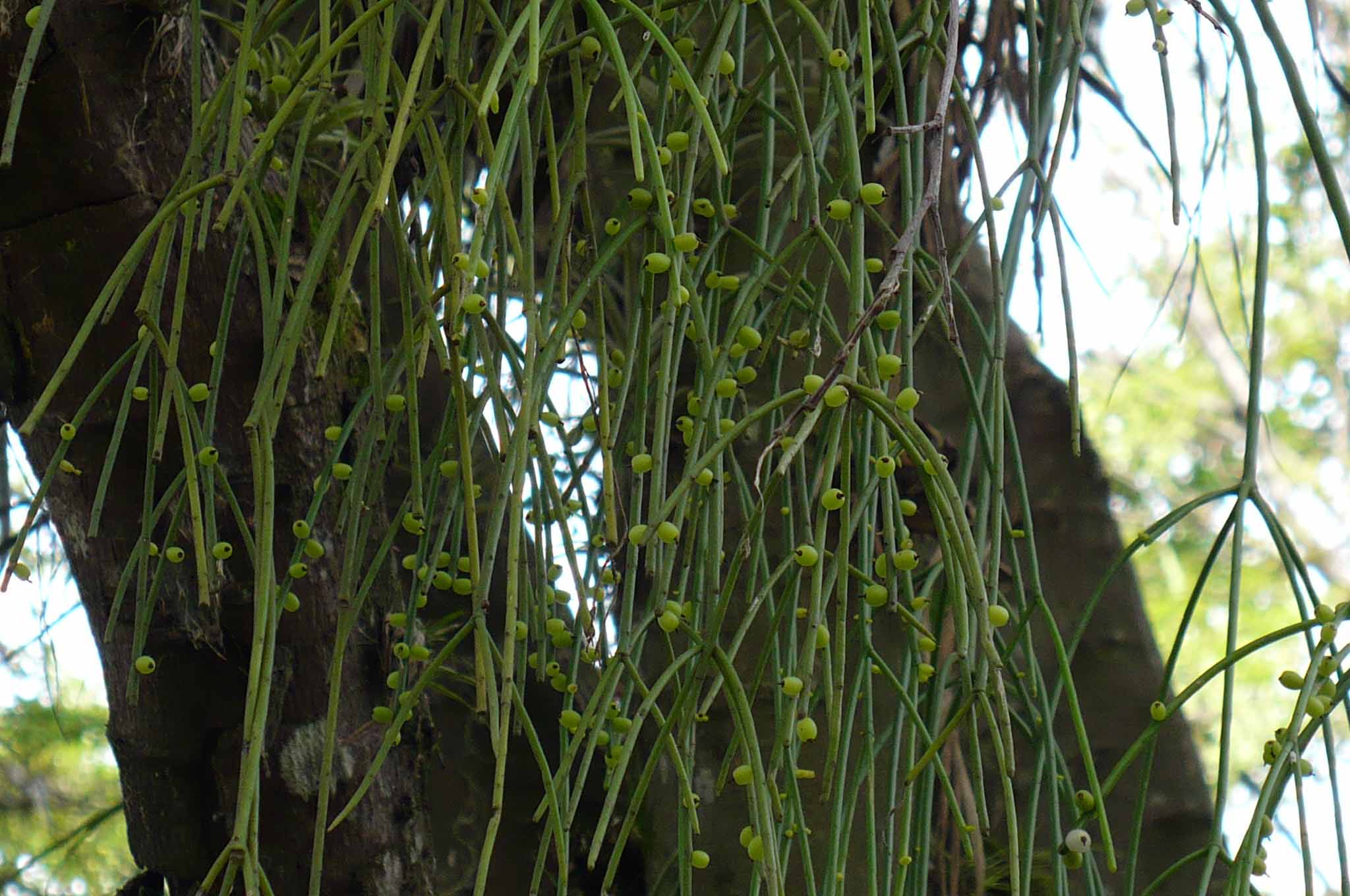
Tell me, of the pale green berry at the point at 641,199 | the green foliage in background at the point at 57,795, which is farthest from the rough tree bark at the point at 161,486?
the green foliage in background at the point at 57,795

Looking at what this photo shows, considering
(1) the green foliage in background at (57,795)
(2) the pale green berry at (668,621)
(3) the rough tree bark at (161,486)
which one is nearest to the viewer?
(2) the pale green berry at (668,621)

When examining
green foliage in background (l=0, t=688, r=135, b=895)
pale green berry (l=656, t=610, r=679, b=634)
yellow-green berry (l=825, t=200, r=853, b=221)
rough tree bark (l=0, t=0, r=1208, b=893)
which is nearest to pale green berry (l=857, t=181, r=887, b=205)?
yellow-green berry (l=825, t=200, r=853, b=221)

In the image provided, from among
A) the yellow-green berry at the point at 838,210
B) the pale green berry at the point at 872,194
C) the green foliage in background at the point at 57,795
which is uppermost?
the green foliage in background at the point at 57,795

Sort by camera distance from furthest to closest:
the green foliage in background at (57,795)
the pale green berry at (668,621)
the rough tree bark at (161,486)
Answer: the green foliage in background at (57,795), the rough tree bark at (161,486), the pale green berry at (668,621)

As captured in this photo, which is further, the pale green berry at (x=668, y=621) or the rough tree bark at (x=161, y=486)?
the rough tree bark at (x=161, y=486)

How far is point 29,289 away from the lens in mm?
766

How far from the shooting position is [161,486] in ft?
2.51

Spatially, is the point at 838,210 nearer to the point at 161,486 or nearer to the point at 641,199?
the point at 641,199

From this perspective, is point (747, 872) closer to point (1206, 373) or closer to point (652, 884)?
point (652, 884)

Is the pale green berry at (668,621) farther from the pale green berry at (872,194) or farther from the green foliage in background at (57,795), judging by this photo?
the green foliage in background at (57,795)

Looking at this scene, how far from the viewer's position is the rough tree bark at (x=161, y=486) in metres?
0.75

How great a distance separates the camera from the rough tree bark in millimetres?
751

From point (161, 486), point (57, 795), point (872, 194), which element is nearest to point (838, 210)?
point (872, 194)

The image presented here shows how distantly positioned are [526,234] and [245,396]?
0.27m
